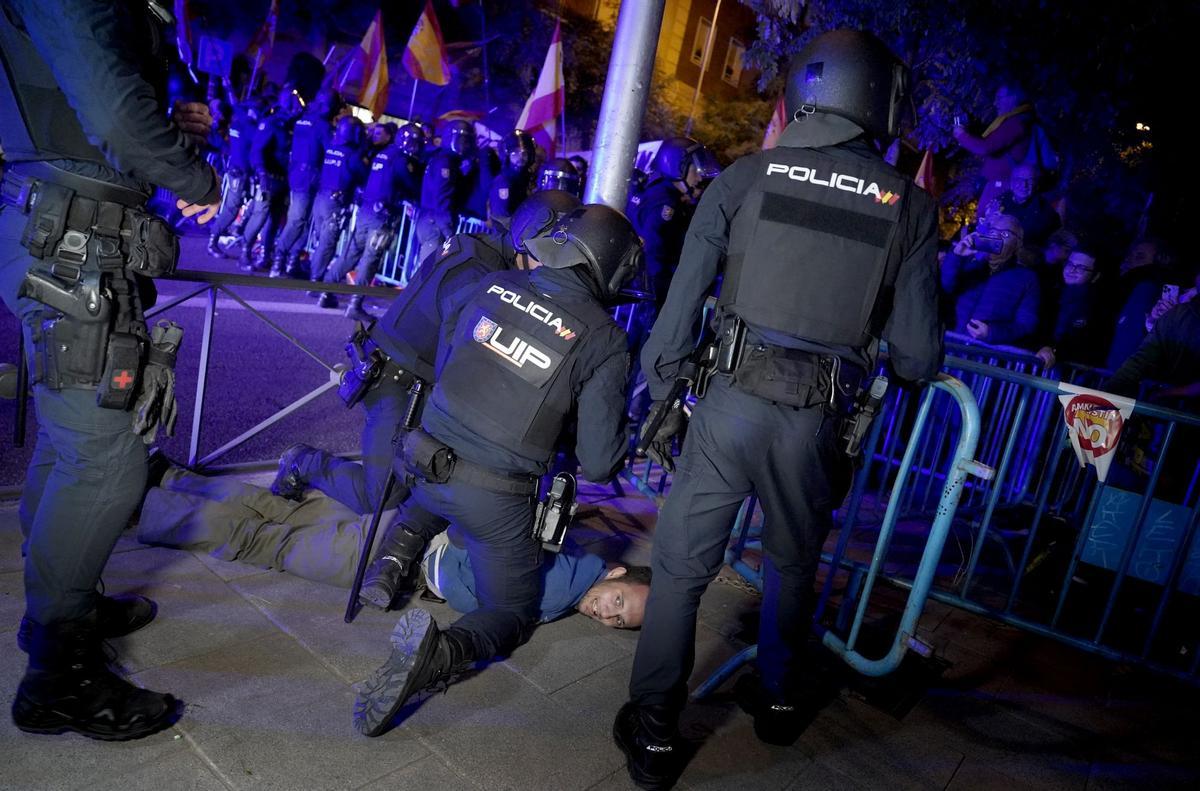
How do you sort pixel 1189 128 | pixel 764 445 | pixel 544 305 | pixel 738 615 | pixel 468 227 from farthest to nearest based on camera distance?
pixel 1189 128 → pixel 468 227 → pixel 738 615 → pixel 544 305 → pixel 764 445

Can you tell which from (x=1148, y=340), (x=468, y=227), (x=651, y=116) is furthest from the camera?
(x=651, y=116)

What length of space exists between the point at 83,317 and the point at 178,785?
1350 millimetres

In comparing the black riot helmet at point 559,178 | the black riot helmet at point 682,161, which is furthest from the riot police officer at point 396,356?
the black riot helmet at point 682,161

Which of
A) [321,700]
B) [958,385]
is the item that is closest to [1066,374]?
[958,385]

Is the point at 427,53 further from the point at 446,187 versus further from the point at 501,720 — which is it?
the point at 501,720

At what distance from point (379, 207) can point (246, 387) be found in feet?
16.2

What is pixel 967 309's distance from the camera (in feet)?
22.3

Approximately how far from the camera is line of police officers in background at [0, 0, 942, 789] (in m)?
2.16

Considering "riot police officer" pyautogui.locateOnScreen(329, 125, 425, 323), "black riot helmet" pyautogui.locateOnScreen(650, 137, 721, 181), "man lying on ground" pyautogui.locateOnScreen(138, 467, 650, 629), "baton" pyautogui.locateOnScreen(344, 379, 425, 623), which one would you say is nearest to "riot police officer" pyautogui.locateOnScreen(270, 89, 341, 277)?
"riot police officer" pyautogui.locateOnScreen(329, 125, 425, 323)

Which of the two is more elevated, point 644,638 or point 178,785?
point 644,638

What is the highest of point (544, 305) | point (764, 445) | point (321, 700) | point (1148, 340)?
point (1148, 340)

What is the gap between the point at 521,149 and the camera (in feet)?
30.5

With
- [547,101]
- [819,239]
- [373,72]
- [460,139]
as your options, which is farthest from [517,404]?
[373,72]

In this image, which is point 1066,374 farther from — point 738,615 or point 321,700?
point 321,700
